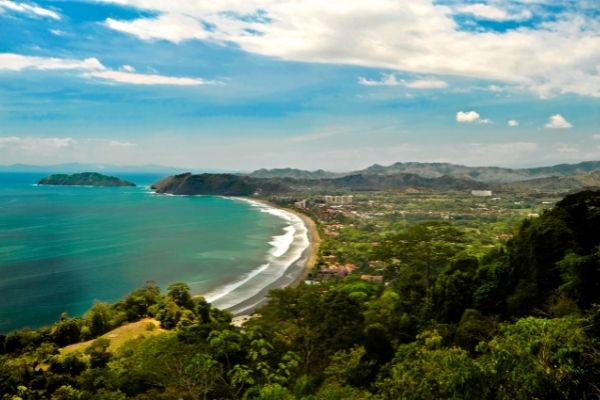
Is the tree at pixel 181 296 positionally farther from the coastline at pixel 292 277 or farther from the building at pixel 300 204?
the building at pixel 300 204

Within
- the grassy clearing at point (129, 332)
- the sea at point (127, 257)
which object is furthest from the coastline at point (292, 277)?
the grassy clearing at point (129, 332)

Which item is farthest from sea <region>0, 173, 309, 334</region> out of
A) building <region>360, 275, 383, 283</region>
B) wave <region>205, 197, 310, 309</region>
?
building <region>360, 275, 383, 283</region>

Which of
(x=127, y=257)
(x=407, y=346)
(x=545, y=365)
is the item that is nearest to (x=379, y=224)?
(x=127, y=257)

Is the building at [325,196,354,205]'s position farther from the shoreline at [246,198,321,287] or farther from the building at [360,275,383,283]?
the building at [360,275,383,283]

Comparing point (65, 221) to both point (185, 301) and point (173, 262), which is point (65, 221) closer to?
point (173, 262)

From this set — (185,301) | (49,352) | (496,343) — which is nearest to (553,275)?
(496,343)

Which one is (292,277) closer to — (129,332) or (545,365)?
(129,332)
